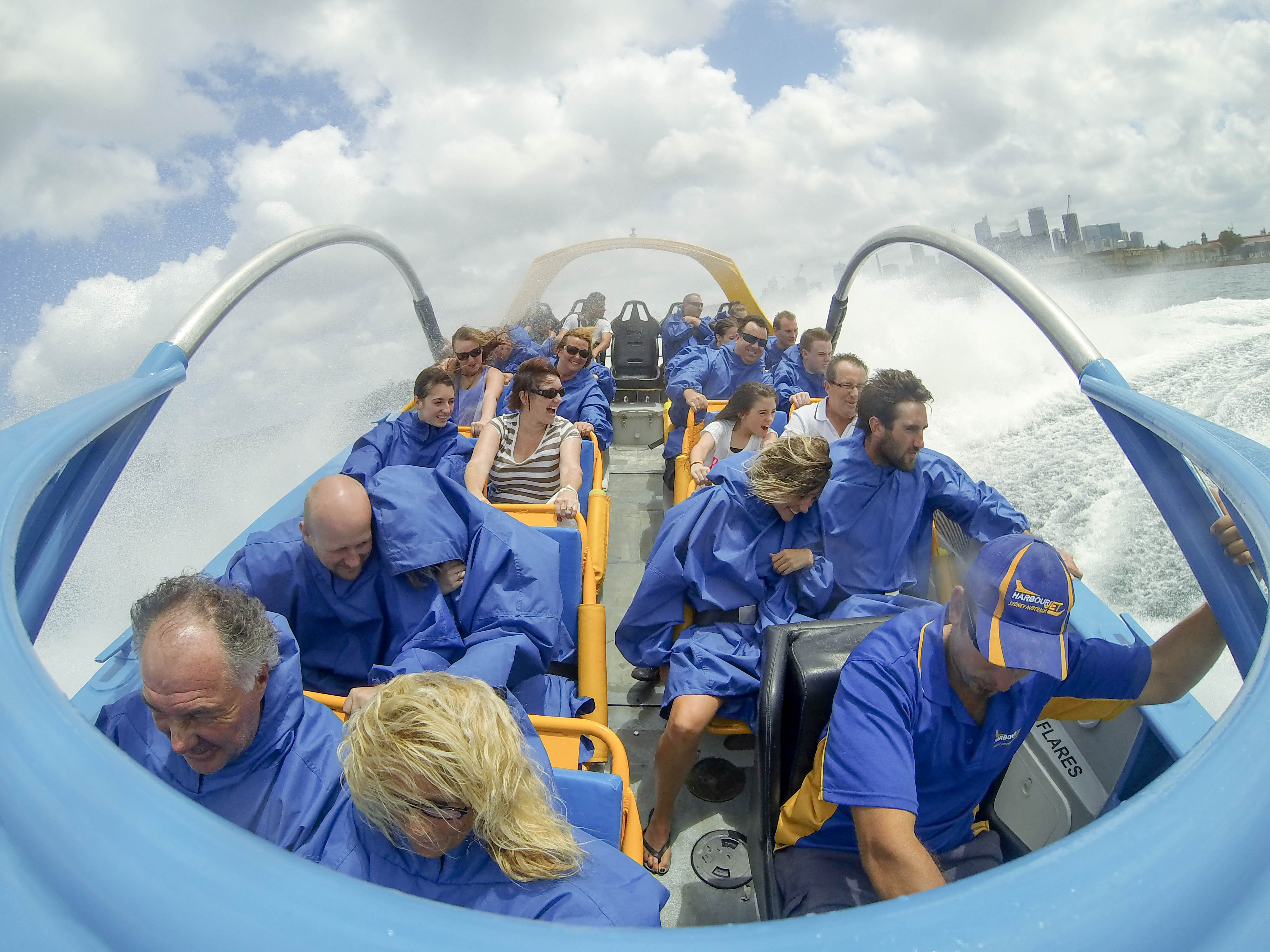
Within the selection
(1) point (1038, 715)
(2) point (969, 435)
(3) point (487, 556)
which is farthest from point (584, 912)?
(2) point (969, 435)

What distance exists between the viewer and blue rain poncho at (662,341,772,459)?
15.1 ft

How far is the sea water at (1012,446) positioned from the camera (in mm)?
3346

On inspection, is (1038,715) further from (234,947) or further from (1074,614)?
(234,947)

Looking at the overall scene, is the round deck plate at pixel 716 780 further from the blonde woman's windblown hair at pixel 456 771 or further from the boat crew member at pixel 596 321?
the boat crew member at pixel 596 321

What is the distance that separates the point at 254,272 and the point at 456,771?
1779mm

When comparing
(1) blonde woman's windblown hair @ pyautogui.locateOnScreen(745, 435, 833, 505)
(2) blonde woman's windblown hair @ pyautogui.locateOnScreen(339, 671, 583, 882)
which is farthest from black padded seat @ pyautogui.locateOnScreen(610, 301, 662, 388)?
(2) blonde woman's windblown hair @ pyautogui.locateOnScreen(339, 671, 583, 882)

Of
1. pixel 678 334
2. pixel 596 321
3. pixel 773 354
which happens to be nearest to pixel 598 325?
pixel 596 321

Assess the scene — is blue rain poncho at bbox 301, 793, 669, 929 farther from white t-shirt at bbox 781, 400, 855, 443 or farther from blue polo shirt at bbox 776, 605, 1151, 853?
white t-shirt at bbox 781, 400, 855, 443

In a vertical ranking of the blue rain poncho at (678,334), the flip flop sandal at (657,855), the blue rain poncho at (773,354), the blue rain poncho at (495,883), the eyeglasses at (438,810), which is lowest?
the flip flop sandal at (657,855)

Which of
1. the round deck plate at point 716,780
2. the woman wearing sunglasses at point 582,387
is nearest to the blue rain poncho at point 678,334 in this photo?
the woman wearing sunglasses at point 582,387

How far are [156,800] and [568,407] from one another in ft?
12.4

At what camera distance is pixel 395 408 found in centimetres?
409

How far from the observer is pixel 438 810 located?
33.8 inches

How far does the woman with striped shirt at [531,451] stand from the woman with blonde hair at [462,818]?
195cm
